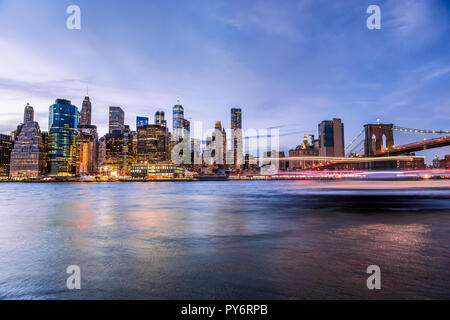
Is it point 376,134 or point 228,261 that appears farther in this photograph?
point 376,134

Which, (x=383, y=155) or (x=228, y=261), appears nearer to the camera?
(x=228, y=261)

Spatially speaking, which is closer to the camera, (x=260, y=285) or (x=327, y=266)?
(x=260, y=285)

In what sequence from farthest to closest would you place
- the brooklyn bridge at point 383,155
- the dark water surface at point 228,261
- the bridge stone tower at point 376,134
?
the bridge stone tower at point 376,134, the brooklyn bridge at point 383,155, the dark water surface at point 228,261

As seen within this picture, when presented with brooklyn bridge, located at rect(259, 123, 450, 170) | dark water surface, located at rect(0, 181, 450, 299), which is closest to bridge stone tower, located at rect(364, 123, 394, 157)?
brooklyn bridge, located at rect(259, 123, 450, 170)

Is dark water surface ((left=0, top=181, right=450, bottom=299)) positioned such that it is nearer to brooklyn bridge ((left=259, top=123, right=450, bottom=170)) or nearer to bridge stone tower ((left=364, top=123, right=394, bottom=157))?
brooklyn bridge ((left=259, top=123, right=450, bottom=170))

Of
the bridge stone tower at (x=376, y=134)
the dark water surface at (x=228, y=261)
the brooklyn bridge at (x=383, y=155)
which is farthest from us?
the bridge stone tower at (x=376, y=134)

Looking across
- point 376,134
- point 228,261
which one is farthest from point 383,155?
point 228,261

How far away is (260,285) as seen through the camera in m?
5.70

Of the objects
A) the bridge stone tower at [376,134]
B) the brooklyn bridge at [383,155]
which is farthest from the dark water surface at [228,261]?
the bridge stone tower at [376,134]

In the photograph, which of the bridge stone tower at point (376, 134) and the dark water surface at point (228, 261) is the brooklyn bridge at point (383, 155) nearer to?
the bridge stone tower at point (376, 134)

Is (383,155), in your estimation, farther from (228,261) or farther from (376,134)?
(228,261)
